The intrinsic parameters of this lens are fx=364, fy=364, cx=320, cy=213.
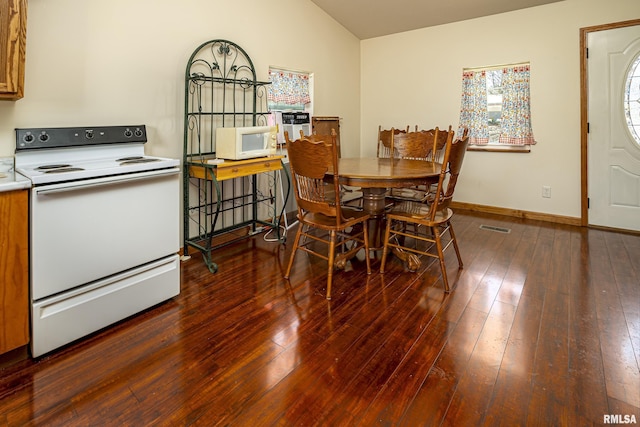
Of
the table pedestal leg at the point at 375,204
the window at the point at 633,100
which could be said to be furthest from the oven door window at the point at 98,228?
the window at the point at 633,100

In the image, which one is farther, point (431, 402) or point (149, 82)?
point (149, 82)

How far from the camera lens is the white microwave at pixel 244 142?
9.10ft

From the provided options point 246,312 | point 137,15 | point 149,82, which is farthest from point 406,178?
point 137,15

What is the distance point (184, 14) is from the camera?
2846 millimetres

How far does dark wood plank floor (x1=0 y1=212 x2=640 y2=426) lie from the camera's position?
1389 millimetres

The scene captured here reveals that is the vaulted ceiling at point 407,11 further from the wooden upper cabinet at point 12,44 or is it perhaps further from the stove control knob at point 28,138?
the stove control knob at point 28,138

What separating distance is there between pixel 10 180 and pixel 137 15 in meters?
1.54

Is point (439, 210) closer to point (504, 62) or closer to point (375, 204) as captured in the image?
point (375, 204)

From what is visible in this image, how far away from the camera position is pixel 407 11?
4336 mm

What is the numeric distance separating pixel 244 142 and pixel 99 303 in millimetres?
1503

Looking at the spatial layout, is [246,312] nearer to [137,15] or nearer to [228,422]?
[228,422]

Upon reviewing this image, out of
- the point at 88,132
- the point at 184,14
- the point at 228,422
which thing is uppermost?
the point at 184,14

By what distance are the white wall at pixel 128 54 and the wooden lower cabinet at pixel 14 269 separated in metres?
0.70

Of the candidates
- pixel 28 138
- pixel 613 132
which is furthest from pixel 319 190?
pixel 613 132
